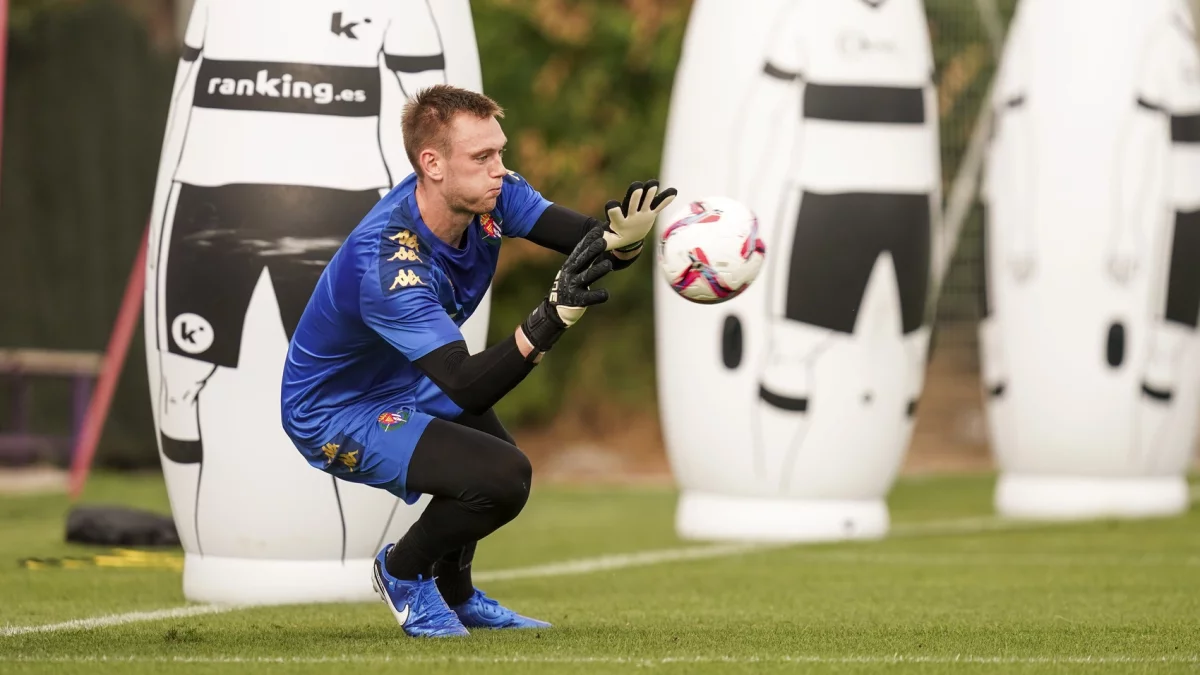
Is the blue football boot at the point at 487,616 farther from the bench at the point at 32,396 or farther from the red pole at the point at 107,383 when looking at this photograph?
the bench at the point at 32,396

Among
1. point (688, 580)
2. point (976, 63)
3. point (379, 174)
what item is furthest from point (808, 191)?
point (976, 63)

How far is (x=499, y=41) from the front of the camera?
16.5 m

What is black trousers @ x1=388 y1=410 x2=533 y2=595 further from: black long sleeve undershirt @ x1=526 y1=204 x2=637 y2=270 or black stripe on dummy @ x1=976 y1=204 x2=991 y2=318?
black stripe on dummy @ x1=976 y1=204 x2=991 y2=318

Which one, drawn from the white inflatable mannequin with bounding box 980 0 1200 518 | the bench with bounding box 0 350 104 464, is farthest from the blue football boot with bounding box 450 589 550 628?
the bench with bounding box 0 350 104 464

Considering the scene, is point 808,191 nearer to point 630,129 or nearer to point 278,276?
point 278,276

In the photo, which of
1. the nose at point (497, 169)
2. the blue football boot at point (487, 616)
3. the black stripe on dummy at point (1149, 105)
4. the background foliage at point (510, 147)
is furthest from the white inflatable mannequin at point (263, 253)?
the background foliage at point (510, 147)

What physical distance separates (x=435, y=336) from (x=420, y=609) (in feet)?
2.88

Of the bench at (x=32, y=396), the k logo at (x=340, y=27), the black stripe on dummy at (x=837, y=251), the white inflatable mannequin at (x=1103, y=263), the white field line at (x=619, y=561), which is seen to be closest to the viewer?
the white field line at (x=619, y=561)

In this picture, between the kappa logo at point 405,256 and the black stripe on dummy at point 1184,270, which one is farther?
the black stripe on dummy at point 1184,270

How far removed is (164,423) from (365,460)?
180cm

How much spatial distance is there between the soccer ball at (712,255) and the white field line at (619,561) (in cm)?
200

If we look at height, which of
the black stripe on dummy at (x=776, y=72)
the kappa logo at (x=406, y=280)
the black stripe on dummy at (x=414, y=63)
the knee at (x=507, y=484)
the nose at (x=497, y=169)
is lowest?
the knee at (x=507, y=484)

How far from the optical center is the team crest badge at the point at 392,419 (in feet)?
17.1

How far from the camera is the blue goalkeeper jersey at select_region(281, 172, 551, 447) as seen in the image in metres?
4.91
